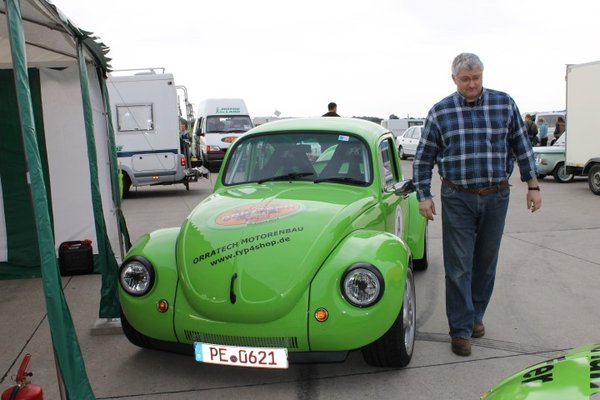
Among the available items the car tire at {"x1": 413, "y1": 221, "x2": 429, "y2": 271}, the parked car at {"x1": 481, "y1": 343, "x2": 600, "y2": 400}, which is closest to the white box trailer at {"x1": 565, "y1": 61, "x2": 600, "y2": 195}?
the car tire at {"x1": 413, "y1": 221, "x2": 429, "y2": 271}

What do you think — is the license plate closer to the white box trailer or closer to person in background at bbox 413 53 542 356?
person in background at bbox 413 53 542 356

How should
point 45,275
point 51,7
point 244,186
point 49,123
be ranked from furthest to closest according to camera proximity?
point 49,123 → point 244,186 → point 51,7 → point 45,275

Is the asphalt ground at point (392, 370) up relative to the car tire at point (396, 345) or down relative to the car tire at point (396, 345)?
down

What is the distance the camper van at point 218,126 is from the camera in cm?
2272

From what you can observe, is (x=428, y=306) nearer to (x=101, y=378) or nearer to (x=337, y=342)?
(x=337, y=342)

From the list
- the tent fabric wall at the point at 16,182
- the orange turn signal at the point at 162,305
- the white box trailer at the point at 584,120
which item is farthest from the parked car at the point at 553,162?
the orange turn signal at the point at 162,305

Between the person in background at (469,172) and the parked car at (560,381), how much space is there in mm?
1917

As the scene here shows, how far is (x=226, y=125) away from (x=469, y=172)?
64.6 feet

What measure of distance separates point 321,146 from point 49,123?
11.7 feet

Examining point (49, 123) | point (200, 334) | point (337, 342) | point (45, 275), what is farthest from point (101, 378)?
point (49, 123)

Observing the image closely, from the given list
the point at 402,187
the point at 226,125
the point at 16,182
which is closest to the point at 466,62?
the point at 402,187

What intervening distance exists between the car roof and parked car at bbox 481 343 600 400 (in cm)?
308

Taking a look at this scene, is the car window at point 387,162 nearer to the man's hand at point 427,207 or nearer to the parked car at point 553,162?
the man's hand at point 427,207

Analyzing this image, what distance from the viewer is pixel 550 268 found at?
23.1ft
